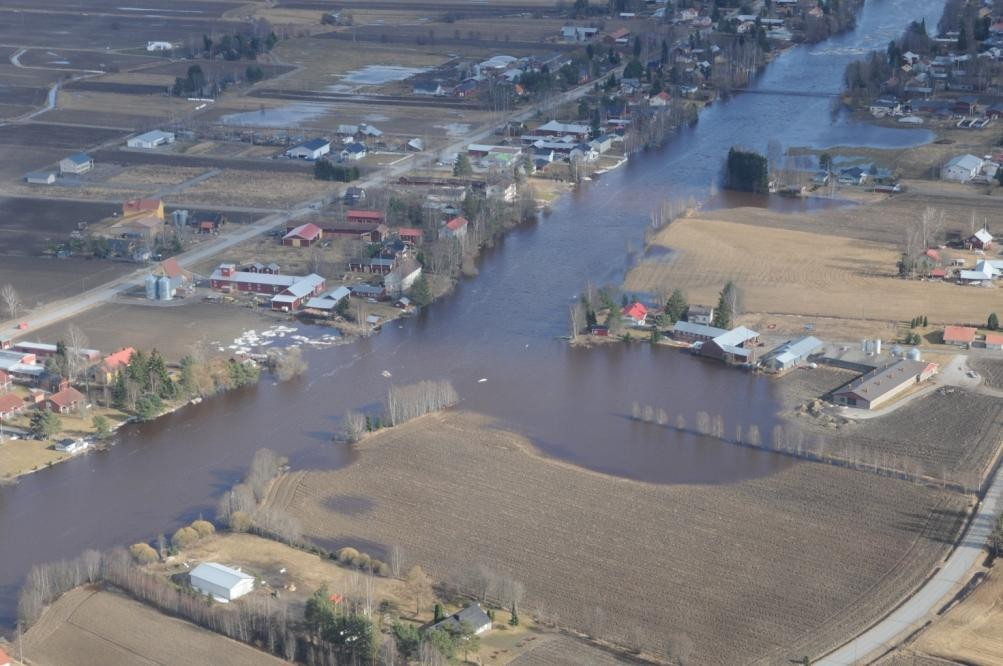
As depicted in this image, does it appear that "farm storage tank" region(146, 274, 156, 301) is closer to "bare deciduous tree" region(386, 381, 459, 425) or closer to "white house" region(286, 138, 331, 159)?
"bare deciduous tree" region(386, 381, 459, 425)

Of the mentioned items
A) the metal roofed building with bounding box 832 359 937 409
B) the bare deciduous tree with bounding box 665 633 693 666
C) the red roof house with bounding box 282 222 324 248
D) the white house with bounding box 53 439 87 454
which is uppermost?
the red roof house with bounding box 282 222 324 248

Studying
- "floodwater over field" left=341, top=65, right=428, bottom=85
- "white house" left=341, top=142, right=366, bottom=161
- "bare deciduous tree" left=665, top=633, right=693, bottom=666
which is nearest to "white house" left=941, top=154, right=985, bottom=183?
"white house" left=341, top=142, right=366, bottom=161

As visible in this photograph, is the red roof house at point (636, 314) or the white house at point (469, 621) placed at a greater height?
the red roof house at point (636, 314)

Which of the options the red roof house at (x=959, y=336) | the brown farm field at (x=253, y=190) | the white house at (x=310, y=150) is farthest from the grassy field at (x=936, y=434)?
the white house at (x=310, y=150)

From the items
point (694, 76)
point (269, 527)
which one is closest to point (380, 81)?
point (694, 76)

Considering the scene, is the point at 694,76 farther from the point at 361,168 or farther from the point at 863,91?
the point at 361,168

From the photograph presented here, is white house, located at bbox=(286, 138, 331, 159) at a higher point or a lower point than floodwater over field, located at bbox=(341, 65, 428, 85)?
lower

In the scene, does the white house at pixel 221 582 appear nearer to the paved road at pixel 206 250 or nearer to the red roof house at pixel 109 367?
the red roof house at pixel 109 367
